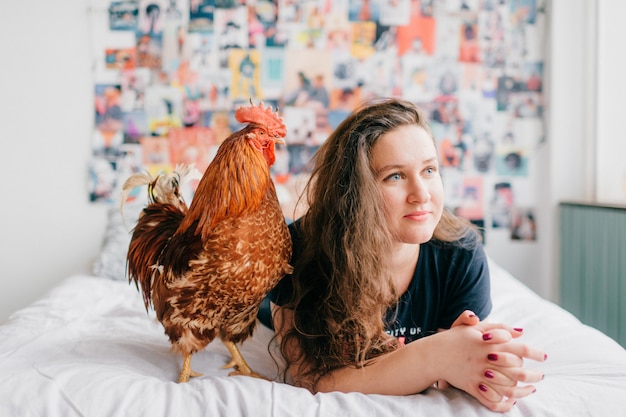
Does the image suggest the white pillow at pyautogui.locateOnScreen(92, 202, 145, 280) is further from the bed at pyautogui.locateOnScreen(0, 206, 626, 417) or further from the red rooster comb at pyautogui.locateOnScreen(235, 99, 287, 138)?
the red rooster comb at pyautogui.locateOnScreen(235, 99, 287, 138)

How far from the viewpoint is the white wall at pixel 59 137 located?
2316 millimetres

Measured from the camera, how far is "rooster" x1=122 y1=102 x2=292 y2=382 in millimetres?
737

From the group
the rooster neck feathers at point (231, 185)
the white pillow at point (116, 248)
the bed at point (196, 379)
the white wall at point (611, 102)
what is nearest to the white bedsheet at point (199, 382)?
the bed at point (196, 379)

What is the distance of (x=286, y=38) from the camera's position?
2371 millimetres

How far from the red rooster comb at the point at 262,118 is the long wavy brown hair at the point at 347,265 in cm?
11

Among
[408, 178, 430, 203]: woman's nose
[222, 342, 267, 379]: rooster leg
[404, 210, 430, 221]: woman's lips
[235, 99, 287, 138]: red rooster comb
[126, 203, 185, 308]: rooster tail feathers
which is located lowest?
[222, 342, 267, 379]: rooster leg

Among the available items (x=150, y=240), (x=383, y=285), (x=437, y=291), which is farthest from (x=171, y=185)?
(x=437, y=291)

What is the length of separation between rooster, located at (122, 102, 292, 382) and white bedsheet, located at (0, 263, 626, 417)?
0.34 feet

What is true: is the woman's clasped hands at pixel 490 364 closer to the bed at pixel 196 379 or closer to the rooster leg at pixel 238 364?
the bed at pixel 196 379

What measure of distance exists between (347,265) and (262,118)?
0.97 feet

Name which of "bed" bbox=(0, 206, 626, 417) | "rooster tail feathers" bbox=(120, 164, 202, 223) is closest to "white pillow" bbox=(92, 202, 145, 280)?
"bed" bbox=(0, 206, 626, 417)

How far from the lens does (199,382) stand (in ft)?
2.45

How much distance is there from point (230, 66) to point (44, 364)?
184cm

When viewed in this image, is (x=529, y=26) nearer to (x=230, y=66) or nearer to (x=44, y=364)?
(x=230, y=66)
